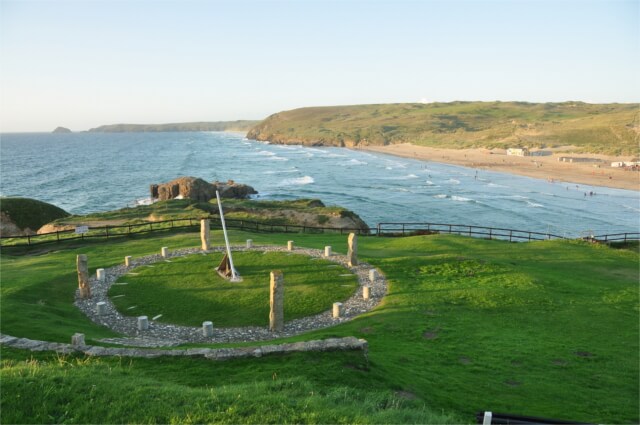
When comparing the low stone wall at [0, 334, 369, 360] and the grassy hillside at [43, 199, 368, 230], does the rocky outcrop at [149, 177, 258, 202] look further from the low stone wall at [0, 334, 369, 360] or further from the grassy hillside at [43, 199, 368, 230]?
the low stone wall at [0, 334, 369, 360]

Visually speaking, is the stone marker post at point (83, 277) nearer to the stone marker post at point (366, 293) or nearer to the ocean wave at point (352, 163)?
the stone marker post at point (366, 293)

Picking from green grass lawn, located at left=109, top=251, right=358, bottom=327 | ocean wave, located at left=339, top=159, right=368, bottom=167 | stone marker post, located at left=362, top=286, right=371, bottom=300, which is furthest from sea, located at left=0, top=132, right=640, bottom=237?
stone marker post, located at left=362, top=286, right=371, bottom=300

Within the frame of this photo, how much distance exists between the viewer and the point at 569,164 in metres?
126

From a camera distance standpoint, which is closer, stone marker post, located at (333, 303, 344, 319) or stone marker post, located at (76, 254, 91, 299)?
stone marker post, located at (333, 303, 344, 319)

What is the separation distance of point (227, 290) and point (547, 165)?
421ft

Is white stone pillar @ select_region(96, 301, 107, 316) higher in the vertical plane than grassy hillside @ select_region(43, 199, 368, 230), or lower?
lower

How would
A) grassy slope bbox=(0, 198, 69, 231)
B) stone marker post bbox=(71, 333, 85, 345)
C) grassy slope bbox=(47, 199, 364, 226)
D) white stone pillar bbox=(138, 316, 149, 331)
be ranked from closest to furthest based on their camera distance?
1. stone marker post bbox=(71, 333, 85, 345)
2. white stone pillar bbox=(138, 316, 149, 331)
3. grassy slope bbox=(0, 198, 69, 231)
4. grassy slope bbox=(47, 199, 364, 226)

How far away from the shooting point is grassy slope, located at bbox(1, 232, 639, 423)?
11727 mm

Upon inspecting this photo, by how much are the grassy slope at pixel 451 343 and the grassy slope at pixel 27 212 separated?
24024mm

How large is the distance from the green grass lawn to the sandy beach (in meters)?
95.5

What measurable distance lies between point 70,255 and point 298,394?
94.2ft

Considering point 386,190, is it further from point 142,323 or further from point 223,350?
point 223,350

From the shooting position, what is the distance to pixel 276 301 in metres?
19.7

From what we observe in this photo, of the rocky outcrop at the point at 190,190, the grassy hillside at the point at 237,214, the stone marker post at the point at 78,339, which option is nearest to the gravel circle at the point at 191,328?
the stone marker post at the point at 78,339
